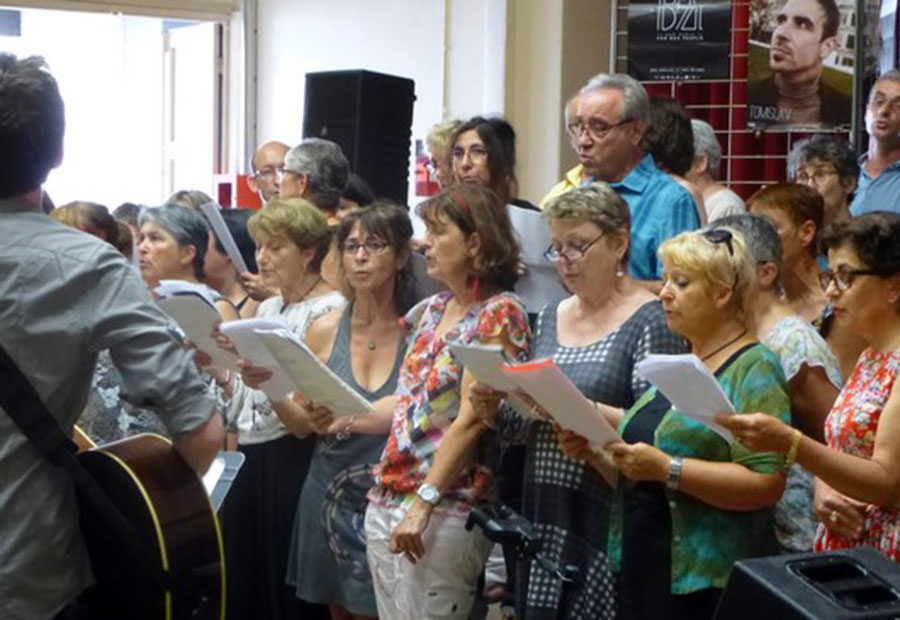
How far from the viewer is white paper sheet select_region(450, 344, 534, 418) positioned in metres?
2.94

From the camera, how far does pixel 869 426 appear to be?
9.22 feet

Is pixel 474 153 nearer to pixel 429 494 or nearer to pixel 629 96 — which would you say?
pixel 629 96

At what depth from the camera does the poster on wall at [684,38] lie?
657 cm

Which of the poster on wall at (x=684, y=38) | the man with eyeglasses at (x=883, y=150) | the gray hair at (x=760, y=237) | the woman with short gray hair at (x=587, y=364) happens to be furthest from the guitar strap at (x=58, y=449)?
the poster on wall at (x=684, y=38)

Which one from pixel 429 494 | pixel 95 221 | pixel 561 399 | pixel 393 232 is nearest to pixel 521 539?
pixel 561 399

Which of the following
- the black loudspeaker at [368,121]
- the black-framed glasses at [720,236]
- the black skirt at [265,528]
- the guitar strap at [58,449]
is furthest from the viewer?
the black loudspeaker at [368,121]

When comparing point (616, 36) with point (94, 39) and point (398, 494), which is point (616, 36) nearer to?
point (398, 494)

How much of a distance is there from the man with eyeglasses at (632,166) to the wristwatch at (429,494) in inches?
31.8

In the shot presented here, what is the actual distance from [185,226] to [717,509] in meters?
2.31

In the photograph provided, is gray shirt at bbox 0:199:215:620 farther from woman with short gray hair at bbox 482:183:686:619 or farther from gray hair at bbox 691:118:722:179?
gray hair at bbox 691:118:722:179

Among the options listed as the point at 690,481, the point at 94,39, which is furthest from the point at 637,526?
the point at 94,39

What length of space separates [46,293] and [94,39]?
9659 mm

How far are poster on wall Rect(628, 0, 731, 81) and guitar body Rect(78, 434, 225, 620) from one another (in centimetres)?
471

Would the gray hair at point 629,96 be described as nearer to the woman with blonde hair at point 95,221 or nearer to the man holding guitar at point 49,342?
the woman with blonde hair at point 95,221
